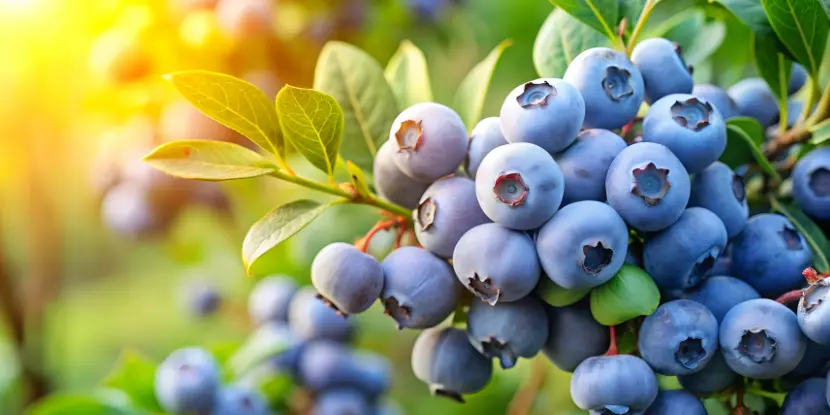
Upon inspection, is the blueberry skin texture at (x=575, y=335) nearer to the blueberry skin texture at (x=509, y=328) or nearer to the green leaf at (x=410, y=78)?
the blueberry skin texture at (x=509, y=328)

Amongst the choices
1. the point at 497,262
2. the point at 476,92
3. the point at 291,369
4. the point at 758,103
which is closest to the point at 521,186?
the point at 497,262

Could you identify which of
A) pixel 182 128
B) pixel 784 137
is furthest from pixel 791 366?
pixel 182 128

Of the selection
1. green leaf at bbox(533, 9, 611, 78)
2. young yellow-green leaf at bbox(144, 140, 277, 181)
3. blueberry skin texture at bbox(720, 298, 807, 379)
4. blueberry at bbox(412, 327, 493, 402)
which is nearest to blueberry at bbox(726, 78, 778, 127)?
green leaf at bbox(533, 9, 611, 78)

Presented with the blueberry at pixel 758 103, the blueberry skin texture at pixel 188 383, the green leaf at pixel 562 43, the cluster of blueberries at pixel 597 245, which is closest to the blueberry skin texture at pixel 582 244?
the cluster of blueberries at pixel 597 245

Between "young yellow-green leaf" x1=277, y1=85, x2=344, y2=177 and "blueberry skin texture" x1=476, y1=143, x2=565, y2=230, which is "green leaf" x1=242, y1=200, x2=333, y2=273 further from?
"blueberry skin texture" x1=476, y1=143, x2=565, y2=230

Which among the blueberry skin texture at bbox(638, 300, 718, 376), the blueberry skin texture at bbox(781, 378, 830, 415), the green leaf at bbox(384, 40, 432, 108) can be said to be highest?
the green leaf at bbox(384, 40, 432, 108)
